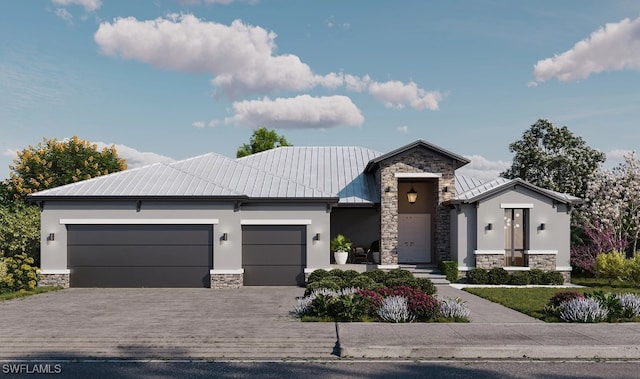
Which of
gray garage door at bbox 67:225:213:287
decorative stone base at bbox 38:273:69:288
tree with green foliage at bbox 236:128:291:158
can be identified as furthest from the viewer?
tree with green foliage at bbox 236:128:291:158

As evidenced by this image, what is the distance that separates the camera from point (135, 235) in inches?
815

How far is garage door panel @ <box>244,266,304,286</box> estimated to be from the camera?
21.3 meters

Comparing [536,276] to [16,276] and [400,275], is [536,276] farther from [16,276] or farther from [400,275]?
[16,276]

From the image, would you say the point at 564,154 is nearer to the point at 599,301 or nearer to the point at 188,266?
the point at 599,301

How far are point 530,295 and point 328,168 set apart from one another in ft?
40.5

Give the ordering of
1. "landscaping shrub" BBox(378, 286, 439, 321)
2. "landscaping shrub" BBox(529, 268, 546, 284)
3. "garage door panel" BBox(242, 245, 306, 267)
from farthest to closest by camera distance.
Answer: "landscaping shrub" BBox(529, 268, 546, 284)
"garage door panel" BBox(242, 245, 306, 267)
"landscaping shrub" BBox(378, 286, 439, 321)

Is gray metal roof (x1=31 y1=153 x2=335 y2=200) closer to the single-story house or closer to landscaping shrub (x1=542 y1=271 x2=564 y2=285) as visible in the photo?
the single-story house

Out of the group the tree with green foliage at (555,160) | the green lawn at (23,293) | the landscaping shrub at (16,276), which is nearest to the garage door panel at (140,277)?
the green lawn at (23,293)

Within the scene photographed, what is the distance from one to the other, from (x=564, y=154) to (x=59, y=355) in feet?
99.4

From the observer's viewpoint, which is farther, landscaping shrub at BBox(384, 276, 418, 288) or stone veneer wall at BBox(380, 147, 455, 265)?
stone veneer wall at BBox(380, 147, 455, 265)

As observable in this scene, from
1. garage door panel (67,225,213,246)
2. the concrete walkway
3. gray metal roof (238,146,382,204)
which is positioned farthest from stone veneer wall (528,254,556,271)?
garage door panel (67,225,213,246)

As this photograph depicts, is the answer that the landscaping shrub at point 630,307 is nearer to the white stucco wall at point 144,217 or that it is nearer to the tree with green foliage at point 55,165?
the white stucco wall at point 144,217

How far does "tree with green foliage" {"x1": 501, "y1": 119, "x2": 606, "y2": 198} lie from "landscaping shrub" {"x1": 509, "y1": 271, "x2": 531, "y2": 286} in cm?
1195

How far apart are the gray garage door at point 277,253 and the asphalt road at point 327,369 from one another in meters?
10.9
